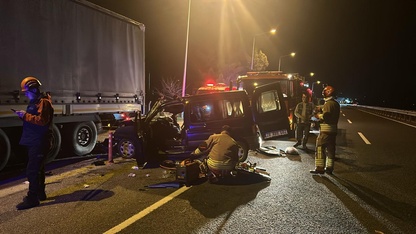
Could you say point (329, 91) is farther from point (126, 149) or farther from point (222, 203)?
point (126, 149)

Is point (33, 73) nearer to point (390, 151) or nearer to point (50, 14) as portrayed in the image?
point (50, 14)

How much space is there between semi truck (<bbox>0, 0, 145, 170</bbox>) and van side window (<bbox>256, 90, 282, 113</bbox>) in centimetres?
492

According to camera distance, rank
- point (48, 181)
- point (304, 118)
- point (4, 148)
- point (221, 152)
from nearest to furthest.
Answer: point (221, 152) < point (48, 181) < point (4, 148) < point (304, 118)

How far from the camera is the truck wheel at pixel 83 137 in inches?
363

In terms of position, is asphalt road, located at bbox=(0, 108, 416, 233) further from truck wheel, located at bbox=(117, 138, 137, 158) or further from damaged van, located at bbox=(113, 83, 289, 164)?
truck wheel, located at bbox=(117, 138, 137, 158)

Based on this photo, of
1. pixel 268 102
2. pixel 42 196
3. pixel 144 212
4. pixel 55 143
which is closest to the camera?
pixel 144 212

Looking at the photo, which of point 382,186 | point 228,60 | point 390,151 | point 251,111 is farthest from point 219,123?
point 228,60

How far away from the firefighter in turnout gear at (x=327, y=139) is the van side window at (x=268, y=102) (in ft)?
3.47

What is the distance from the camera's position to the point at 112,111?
1041 centimetres

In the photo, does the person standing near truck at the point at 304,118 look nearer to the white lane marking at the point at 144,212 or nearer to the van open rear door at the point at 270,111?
the van open rear door at the point at 270,111

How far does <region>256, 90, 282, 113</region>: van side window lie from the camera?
25.3 ft

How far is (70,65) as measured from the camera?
8.59 metres

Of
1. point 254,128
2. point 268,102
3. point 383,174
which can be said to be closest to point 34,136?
point 254,128

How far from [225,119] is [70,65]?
14.3 ft
